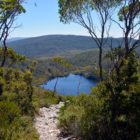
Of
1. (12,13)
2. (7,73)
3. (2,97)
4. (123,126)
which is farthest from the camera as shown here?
(12,13)

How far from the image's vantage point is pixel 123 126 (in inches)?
561

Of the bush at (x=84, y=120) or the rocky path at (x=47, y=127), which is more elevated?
the bush at (x=84, y=120)

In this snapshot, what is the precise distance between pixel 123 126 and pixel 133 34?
11.5 meters

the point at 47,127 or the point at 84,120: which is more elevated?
the point at 84,120

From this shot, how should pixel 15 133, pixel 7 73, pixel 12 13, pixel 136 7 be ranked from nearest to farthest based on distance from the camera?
pixel 15 133 → pixel 136 7 → pixel 7 73 → pixel 12 13

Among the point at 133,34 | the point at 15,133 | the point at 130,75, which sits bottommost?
the point at 15,133

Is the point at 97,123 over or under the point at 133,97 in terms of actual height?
under

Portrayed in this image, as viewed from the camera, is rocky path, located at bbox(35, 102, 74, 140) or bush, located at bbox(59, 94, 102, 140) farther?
rocky path, located at bbox(35, 102, 74, 140)

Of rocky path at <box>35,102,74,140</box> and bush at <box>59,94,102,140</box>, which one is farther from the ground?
bush at <box>59,94,102,140</box>

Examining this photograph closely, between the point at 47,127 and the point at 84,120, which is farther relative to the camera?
the point at 47,127

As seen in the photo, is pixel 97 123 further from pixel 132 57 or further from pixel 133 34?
pixel 133 34

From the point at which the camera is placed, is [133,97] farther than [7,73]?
No

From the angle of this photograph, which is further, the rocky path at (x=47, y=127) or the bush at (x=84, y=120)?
the rocky path at (x=47, y=127)

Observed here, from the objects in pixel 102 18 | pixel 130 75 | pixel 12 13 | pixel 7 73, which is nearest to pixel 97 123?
pixel 130 75
